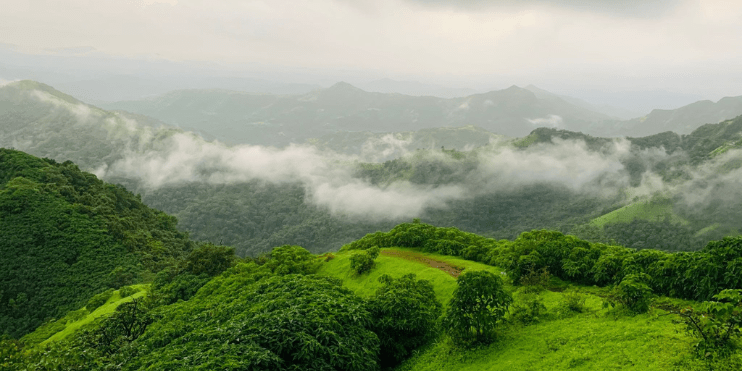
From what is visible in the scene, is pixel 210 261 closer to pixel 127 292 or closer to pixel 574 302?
pixel 127 292

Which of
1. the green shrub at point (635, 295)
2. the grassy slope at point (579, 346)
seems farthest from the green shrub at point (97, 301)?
the green shrub at point (635, 295)

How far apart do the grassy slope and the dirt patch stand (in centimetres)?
904

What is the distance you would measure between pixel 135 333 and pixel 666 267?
3382 cm

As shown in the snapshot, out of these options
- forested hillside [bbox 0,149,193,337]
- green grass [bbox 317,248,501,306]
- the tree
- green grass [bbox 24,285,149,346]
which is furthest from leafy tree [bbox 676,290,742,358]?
forested hillside [bbox 0,149,193,337]

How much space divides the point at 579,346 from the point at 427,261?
19258 millimetres

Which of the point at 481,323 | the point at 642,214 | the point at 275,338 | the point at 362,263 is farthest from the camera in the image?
the point at 642,214

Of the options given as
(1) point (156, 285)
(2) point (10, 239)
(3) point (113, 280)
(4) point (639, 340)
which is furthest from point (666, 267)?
(2) point (10, 239)

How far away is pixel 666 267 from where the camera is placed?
66.0 ft

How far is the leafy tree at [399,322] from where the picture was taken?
69.1ft

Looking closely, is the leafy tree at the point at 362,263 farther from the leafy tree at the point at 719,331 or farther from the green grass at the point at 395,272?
the leafy tree at the point at 719,331

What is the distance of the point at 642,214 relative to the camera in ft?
614

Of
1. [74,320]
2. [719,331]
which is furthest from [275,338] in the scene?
[74,320]

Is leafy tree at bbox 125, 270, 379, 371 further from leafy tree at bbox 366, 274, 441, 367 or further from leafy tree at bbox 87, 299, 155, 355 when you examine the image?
leafy tree at bbox 87, 299, 155, 355

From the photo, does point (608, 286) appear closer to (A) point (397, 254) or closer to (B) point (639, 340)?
(B) point (639, 340)
